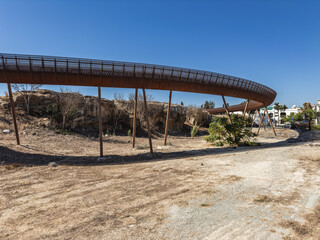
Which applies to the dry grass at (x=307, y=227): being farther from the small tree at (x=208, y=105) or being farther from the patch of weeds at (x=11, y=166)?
the small tree at (x=208, y=105)

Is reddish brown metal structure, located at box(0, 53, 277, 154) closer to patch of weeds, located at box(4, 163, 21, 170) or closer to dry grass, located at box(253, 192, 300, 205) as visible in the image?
patch of weeds, located at box(4, 163, 21, 170)

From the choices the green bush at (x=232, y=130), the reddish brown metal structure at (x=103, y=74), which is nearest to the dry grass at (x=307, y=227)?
the reddish brown metal structure at (x=103, y=74)

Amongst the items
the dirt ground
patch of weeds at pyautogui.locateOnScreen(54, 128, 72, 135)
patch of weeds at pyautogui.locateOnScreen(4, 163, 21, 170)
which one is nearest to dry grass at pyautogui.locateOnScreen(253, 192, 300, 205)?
the dirt ground

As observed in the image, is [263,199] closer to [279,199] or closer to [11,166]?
[279,199]

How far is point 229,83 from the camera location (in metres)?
16.4

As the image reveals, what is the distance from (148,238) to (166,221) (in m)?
0.65

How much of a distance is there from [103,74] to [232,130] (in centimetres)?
1219

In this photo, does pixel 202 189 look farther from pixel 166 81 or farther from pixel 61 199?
pixel 166 81

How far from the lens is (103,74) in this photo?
11.7m

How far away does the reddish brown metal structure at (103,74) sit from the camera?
10.7m

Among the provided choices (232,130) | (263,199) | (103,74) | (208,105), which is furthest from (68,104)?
(208,105)

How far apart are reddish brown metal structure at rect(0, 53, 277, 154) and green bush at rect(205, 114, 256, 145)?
3.22 meters

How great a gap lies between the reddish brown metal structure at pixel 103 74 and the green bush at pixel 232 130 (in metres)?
3.22

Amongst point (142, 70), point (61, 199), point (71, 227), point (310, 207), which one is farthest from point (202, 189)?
point (142, 70)
